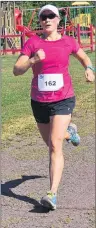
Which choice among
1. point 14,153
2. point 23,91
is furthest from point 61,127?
point 23,91

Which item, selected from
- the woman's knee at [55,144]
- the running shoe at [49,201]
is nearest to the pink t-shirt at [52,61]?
the woman's knee at [55,144]

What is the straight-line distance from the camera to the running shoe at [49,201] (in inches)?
188

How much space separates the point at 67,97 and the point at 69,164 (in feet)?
4.85

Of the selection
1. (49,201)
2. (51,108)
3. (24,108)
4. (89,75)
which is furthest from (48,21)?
(24,108)

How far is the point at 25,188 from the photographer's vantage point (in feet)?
18.4

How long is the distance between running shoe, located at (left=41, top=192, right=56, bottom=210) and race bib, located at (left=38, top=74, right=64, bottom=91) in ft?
3.12

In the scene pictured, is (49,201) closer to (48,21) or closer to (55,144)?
(55,144)

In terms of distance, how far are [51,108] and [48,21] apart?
78 centimetres

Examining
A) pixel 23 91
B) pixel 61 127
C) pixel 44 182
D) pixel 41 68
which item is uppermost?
pixel 41 68

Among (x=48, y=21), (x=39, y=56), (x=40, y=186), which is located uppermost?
(x=48, y=21)

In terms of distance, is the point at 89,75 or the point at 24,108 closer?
the point at 89,75

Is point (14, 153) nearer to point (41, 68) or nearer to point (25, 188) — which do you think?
point (25, 188)

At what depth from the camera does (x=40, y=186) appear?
5.62m

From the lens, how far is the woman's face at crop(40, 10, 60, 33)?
5.05 metres
